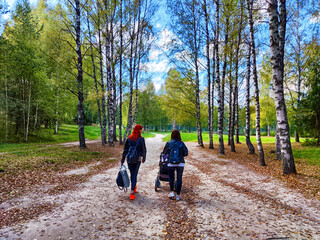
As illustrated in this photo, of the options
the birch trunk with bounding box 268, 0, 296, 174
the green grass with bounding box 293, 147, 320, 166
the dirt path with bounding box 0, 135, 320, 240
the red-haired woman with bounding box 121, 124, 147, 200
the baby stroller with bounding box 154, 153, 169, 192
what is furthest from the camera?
the green grass with bounding box 293, 147, 320, 166

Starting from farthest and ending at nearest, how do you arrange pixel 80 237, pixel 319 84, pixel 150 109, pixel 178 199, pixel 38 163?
pixel 150 109 < pixel 319 84 < pixel 38 163 < pixel 178 199 < pixel 80 237

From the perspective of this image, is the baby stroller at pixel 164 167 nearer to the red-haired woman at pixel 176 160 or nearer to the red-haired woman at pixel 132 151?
the red-haired woman at pixel 176 160

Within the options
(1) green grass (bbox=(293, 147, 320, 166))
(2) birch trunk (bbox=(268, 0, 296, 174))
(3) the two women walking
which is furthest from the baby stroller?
(1) green grass (bbox=(293, 147, 320, 166))

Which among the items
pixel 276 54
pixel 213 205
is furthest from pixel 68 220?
pixel 276 54

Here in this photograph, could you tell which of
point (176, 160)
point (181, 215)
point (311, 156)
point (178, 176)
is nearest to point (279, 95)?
point (176, 160)

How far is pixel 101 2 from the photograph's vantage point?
14.9m

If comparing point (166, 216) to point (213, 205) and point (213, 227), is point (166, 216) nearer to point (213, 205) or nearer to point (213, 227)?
point (213, 227)

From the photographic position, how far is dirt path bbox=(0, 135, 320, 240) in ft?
10.9

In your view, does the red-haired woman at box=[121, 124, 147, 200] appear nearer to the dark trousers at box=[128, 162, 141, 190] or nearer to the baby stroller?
the dark trousers at box=[128, 162, 141, 190]

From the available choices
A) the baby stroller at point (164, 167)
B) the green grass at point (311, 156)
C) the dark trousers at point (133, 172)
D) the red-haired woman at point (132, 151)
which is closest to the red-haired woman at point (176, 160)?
the baby stroller at point (164, 167)

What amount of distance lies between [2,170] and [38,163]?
1.54 metres

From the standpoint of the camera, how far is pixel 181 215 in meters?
4.12

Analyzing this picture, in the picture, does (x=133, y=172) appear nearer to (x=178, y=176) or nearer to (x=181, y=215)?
(x=178, y=176)

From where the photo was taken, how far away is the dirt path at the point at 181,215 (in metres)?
3.32
